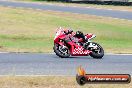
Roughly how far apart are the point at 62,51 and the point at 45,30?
1290 centimetres

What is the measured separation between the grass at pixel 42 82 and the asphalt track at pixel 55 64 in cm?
129

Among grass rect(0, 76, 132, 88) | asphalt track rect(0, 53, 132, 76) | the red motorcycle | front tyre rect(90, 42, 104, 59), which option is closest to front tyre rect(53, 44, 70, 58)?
the red motorcycle

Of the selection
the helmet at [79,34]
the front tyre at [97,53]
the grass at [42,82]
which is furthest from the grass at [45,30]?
the grass at [42,82]

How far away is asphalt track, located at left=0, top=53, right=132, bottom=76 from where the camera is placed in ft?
49.0

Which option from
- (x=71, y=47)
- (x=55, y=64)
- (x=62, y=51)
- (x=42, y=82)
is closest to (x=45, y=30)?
(x=71, y=47)

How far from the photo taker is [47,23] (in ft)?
115

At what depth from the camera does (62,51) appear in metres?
18.0

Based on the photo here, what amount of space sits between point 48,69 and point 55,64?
1.22m

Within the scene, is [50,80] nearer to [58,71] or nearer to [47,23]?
[58,71]

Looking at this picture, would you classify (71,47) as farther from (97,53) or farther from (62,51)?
(97,53)

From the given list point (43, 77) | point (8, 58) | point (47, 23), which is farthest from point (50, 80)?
point (47, 23)

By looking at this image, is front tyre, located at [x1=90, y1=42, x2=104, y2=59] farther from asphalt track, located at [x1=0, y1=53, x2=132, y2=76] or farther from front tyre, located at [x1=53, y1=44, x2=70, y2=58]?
front tyre, located at [x1=53, y1=44, x2=70, y2=58]

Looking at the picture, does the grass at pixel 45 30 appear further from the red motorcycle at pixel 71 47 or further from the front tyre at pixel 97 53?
the front tyre at pixel 97 53

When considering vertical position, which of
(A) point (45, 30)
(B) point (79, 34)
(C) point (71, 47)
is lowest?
(A) point (45, 30)
